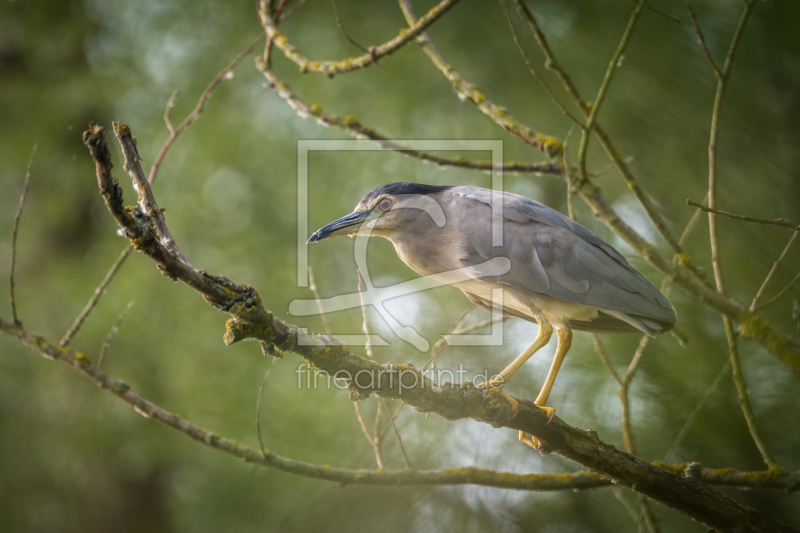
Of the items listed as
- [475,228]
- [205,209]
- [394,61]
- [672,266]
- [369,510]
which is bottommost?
[369,510]

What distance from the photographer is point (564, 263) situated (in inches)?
79.4

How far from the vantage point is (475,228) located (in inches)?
79.7

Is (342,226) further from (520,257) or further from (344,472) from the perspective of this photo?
(344,472)

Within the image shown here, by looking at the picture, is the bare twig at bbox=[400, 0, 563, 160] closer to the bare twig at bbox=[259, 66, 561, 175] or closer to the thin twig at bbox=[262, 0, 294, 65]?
the bare twig at bbox=[259, 66, 561, 175]

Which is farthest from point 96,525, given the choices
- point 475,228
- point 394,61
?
point 394,61

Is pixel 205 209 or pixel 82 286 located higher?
pixel 205 209

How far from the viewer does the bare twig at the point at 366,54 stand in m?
1.62

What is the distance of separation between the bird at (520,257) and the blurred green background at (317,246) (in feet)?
1.41

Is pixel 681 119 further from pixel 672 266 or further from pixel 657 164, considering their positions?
pixel 672 266

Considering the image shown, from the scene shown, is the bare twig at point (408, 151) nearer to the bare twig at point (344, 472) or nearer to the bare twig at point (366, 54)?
the bare twig at point (366, 54)

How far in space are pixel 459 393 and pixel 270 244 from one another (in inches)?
76.3

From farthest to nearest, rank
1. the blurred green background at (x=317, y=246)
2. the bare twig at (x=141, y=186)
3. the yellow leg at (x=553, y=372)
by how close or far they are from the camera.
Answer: the blurred green background at (x=317, y=246) → the yellow leg at (x=553, y=372) → the bare twig at (x=141, y=186)

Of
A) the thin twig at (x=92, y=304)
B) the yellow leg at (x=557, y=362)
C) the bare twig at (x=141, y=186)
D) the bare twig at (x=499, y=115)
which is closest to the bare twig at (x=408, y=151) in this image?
the bare twig at (x=499, y=115)

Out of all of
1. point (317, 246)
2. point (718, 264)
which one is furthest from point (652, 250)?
point (317, 246)
